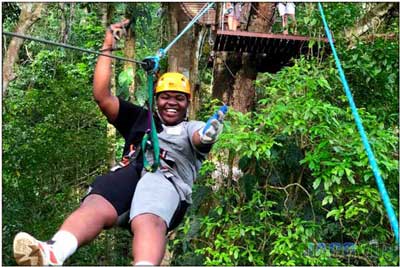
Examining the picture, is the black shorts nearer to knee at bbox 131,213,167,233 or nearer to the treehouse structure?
knee at bbox 131,213,167,233

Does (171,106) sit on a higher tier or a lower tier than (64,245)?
higher

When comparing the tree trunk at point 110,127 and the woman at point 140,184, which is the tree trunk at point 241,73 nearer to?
the tree trunk at point 110,127

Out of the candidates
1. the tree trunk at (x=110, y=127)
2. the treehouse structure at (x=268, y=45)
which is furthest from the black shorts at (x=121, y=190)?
the tree trunk at (x=110, y=127)

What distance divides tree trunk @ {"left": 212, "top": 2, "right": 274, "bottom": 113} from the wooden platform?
0.36 feet

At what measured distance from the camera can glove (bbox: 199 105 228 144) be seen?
2.27 meters

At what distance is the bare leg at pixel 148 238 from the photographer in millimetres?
2045

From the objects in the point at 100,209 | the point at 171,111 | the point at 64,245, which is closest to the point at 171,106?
the point at 171,111

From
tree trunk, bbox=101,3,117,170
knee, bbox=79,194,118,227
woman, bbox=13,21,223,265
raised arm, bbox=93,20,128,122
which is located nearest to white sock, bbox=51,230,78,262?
woman, bbox=13,21,223,265

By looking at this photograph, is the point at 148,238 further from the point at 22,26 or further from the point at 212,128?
the point at 22,26

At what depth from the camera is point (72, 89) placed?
4.38 metres

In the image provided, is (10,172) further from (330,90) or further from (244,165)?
(330,90)

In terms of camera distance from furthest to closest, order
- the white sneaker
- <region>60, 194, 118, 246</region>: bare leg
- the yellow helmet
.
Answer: the yellow helmet < <region>60, 194, 118, 246</region>: bare leg < the white sneaker

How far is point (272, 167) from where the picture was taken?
3.78 m

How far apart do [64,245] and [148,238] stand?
0.28 m
